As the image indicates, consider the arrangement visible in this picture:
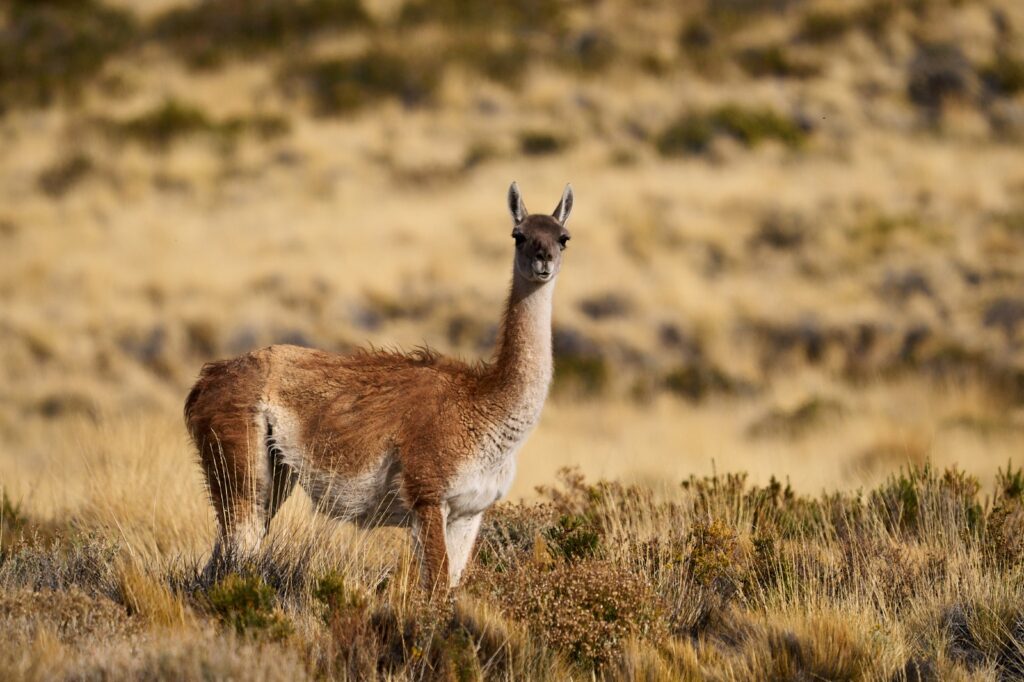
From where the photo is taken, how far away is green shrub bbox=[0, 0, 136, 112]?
1248 inches

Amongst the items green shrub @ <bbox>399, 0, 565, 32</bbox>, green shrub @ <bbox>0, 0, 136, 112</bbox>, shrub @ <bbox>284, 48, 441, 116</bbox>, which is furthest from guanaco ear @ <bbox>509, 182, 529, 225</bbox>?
green shrub @ <bbox>0, 0, 136, 112</bbox>

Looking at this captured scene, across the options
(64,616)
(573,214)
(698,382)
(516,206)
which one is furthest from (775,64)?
(64,616)

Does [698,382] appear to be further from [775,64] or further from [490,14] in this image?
[490,14]

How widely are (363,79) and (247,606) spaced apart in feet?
87.3

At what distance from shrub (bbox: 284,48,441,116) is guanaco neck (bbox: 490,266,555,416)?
2384cm

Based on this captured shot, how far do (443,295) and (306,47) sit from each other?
15.0 metres

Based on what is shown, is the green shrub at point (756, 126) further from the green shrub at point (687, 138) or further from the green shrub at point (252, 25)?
the green shrub at point (252, 25)

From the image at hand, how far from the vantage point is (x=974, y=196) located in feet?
75.2

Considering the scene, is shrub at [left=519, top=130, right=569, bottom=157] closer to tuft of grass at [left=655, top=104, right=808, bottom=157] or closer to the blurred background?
the blurred background

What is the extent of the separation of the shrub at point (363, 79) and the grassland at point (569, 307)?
0.10 meters

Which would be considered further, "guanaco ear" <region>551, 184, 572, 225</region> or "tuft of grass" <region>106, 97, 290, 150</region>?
"tuft of grass" <region>106, 97, 290, 150</region>

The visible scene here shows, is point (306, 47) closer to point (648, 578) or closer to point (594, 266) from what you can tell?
point (594, 266)

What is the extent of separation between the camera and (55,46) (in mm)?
34219

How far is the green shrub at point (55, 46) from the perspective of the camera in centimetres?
3170
